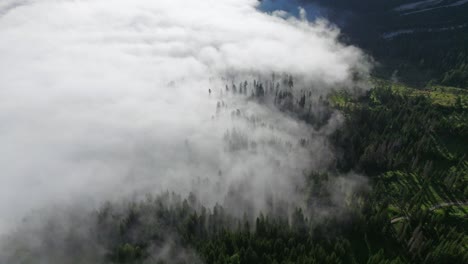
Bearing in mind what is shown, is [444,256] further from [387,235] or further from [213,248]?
[213,248]

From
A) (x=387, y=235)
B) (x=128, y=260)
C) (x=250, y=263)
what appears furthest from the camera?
(x=128, y=260)

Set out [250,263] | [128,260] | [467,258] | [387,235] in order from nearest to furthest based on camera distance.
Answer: [467,258] < [250,263] < [387,235] < [128,260]

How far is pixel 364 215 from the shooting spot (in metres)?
185

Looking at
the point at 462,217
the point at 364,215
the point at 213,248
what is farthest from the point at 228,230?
the point at 462,217

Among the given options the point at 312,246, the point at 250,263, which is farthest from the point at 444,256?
the point at 250,263

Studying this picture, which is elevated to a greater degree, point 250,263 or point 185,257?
point 250,263

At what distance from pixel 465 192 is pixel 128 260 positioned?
206 m

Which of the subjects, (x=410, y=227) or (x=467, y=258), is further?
(x=410, y=227)

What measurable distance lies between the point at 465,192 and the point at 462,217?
19.9m

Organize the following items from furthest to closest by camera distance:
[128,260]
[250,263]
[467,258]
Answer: [128,260]
[250,263]
[467,258]

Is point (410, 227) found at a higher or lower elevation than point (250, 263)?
higher

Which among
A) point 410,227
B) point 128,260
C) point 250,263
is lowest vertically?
point 128,260

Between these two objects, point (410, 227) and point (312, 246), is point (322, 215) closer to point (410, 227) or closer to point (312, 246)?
point (312, 246)

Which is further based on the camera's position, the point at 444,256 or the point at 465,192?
the point at 465,192
